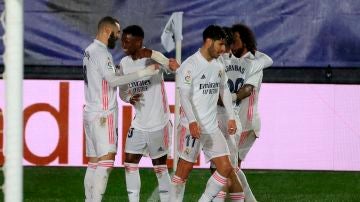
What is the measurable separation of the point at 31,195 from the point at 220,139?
3.18 m

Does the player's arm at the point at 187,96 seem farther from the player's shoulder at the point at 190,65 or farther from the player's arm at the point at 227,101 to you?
the player's arm at the point at 227,101

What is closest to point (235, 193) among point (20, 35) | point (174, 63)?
point (174, 63)

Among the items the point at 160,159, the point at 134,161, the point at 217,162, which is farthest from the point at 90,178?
the point at 217,162

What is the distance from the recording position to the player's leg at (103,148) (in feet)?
32.8

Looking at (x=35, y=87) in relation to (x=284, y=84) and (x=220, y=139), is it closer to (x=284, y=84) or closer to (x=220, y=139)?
(x=284, y=84)

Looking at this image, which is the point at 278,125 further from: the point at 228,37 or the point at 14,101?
the point at 14,101

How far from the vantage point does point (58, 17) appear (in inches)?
571

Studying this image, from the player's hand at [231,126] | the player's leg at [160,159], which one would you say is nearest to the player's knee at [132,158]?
the player's leg at [160,159]

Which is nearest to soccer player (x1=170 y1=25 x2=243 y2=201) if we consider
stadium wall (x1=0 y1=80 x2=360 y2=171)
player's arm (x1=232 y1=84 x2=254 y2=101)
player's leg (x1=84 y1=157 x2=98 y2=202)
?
player's arm (x1=232 y1=84 x2=254 y2=101)

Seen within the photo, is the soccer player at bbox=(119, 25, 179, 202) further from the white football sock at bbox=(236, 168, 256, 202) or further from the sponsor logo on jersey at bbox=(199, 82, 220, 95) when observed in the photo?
the sponsor logo on jersey at bbox=(199, 82, 220, 95)

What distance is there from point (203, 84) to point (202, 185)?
361 centimetres

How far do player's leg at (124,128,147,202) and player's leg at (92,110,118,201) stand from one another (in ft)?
1.00

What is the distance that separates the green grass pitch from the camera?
11828mm

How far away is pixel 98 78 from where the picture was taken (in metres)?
9.94
